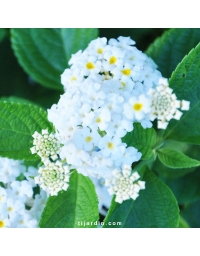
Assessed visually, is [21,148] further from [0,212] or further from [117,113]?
[117,113]

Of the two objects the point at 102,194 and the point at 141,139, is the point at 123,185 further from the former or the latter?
the point at 102,194

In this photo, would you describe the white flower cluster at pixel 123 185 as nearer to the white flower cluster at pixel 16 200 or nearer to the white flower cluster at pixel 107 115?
the white flower cluster at pixel 107 115

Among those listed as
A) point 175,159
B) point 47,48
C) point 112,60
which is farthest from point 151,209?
point 47,48

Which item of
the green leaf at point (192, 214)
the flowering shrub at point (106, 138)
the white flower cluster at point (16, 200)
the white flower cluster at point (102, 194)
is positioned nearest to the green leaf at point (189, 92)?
the flowering shrub at point (106, 138)
